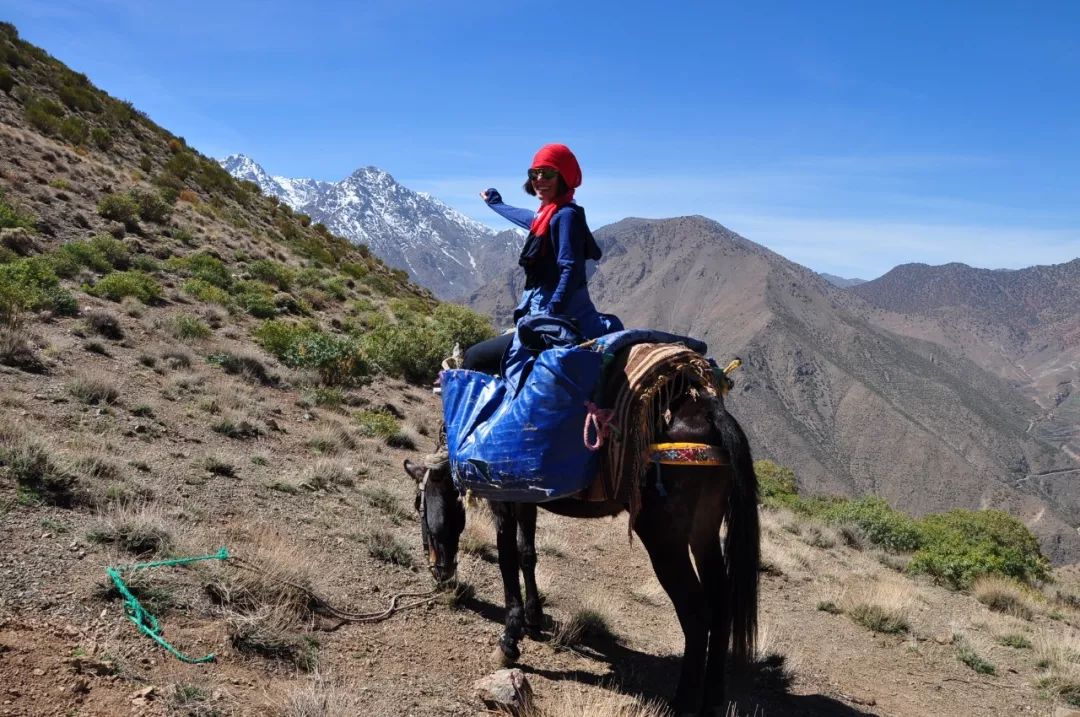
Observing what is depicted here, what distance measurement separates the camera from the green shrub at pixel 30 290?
9.46 meters

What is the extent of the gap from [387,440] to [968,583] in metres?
8.55

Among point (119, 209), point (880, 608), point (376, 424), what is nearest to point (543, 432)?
point (880, 608)

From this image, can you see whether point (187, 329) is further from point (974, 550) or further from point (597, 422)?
point (974, 550)

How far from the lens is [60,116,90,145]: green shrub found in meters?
21.5

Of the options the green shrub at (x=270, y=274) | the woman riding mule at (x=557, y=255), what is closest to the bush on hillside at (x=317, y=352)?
the green shrub at (x=270, y=274)

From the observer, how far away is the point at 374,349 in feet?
48.6

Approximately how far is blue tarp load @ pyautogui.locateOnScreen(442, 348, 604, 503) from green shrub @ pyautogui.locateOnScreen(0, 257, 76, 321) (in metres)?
8.33

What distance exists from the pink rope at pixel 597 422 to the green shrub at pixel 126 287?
11.4m

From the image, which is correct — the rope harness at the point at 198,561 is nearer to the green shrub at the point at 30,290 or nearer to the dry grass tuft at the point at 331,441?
the dry grass tuft at the point at 331,441

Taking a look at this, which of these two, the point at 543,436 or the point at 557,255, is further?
the point at 557,255

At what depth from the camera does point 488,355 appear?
511 centimetres

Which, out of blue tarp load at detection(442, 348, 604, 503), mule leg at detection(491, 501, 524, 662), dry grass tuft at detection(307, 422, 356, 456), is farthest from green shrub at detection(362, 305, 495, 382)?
blue tarp load at detection(442, 348, 604, 503)

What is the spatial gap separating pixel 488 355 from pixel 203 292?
11324mm

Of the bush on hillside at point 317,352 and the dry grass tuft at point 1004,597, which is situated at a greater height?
the bush on hillside at point 317,352
